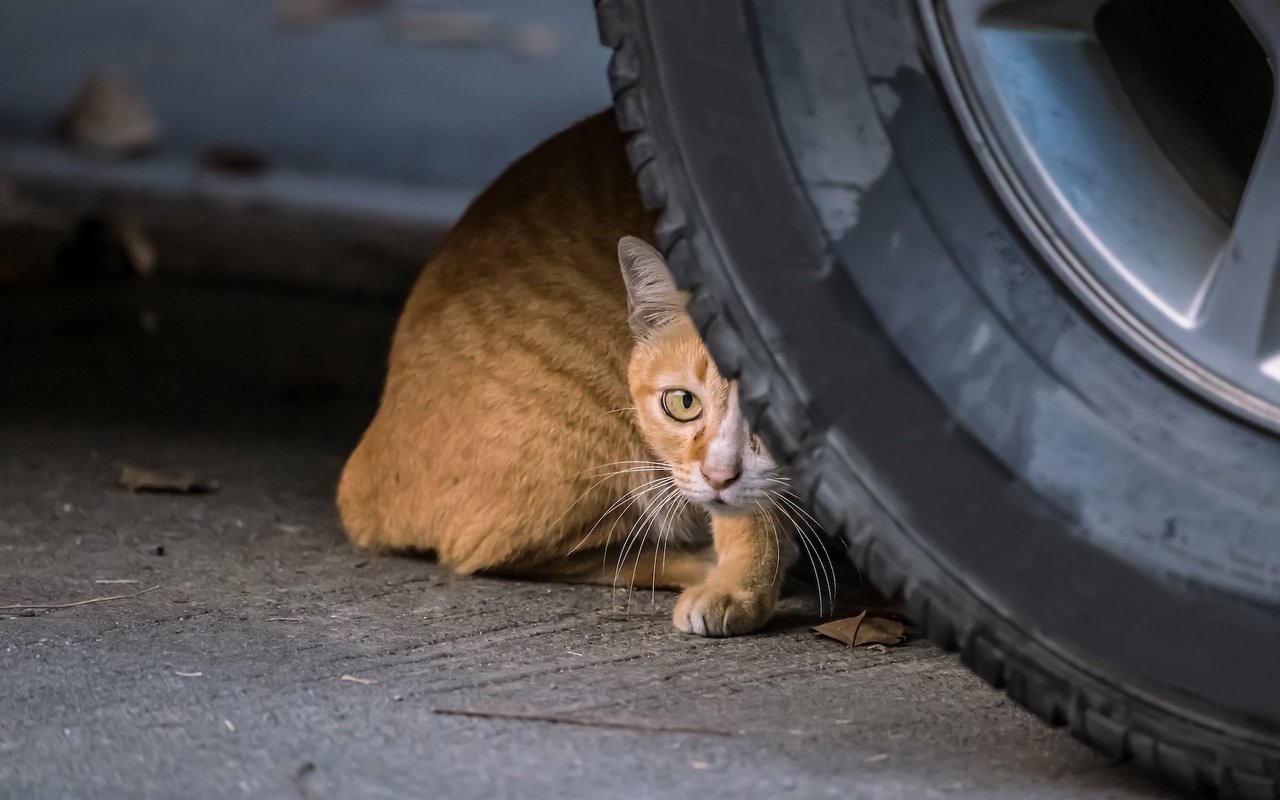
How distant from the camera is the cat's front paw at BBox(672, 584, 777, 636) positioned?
2.04 m

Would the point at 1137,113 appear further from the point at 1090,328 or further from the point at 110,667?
the point at 110,667

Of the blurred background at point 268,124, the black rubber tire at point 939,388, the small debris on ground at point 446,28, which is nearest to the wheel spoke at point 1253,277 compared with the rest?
the black rubber tire at point 939,388

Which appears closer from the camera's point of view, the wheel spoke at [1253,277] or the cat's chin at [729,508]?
the wheel spoke at [1253,277]

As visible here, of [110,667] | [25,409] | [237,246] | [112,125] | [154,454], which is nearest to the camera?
[110,667]

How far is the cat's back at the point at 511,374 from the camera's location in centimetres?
230

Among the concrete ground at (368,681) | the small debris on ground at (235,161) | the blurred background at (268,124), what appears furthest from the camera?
the small debris on ground at (235,161)

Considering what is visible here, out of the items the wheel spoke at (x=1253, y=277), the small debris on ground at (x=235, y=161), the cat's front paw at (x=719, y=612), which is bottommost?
the cat's front paw at (x=719, y=612)

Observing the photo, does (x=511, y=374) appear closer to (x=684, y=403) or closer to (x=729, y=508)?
(x=684, y=403)

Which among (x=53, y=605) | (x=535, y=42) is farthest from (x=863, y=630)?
(x=535, y=42)

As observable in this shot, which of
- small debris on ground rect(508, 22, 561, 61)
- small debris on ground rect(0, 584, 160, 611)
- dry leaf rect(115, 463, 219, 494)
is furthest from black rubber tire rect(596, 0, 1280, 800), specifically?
small debris on ground rect(508, 22, 561, 61)

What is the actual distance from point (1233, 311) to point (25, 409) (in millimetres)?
2407

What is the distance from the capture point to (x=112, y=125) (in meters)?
5.48

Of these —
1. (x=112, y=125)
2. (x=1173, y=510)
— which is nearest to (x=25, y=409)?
(x=1173, y=510)

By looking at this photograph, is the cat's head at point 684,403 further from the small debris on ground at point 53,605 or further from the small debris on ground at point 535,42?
the small debris on ground at point 535,42
